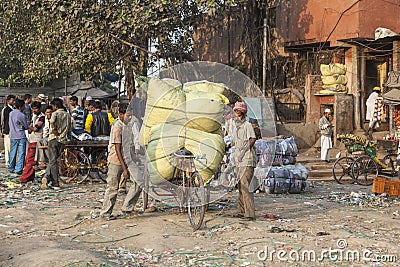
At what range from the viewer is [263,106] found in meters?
17.2

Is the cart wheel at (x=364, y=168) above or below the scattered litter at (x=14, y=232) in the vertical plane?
above

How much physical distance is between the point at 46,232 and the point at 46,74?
11049 millimetres

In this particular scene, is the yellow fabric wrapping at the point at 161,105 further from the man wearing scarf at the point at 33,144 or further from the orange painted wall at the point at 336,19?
the orange painted wall at the point at 336,19

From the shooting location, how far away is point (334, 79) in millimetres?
18297

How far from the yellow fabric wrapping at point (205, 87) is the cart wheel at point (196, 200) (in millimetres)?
1252

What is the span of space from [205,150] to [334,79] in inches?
465

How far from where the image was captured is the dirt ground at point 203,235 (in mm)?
5895

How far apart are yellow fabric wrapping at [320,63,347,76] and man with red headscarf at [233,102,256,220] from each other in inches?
446

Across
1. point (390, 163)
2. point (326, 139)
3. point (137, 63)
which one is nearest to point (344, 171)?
point (390, 163)

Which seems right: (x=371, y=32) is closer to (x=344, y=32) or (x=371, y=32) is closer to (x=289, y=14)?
(x=344, y=32)

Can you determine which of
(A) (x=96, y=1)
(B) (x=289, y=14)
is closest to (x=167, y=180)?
(A) (x=96, y=1)

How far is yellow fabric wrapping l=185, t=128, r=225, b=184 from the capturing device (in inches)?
294

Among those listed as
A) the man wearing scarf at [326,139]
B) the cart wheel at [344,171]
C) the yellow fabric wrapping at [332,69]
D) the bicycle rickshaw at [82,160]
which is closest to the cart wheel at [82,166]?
the bicycle rickshaw at [82,160]

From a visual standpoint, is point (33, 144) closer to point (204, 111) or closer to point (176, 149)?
point (176, 149)
